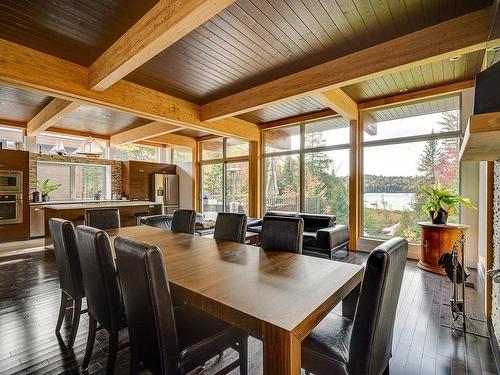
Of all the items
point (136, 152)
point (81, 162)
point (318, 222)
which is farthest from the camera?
point (136, 152)

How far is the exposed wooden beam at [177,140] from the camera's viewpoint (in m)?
7.44

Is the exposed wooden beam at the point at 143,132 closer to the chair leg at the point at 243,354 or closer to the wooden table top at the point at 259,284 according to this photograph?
the wooden table top at the point at 259,284

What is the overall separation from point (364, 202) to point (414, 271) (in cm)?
164

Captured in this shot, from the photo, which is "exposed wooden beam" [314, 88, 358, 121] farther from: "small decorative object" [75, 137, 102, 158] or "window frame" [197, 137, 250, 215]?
"small decorative object" [75, 137, 102, 158]

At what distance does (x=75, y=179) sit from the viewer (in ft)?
23.8

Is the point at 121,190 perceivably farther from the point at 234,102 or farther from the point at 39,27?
the point at 39,27

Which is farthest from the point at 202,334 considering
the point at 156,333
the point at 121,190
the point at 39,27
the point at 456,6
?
the point at 121,190

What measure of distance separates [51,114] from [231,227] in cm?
437

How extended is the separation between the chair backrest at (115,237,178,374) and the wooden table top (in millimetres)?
182

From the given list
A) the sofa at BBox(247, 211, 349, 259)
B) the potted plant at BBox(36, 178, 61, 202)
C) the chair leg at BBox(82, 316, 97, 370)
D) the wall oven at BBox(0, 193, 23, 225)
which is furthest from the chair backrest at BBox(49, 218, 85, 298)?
the potted plant at BBox(36, 178, 61, 202)

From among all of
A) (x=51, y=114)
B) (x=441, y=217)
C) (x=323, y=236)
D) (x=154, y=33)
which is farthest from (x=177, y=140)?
(x=441, y=217)

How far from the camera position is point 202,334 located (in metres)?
1.41

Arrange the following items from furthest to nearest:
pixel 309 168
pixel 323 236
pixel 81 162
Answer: pixel 81 162
pixel 309 168
pixel 323 236

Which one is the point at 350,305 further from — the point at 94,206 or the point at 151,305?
the point at 94,206
